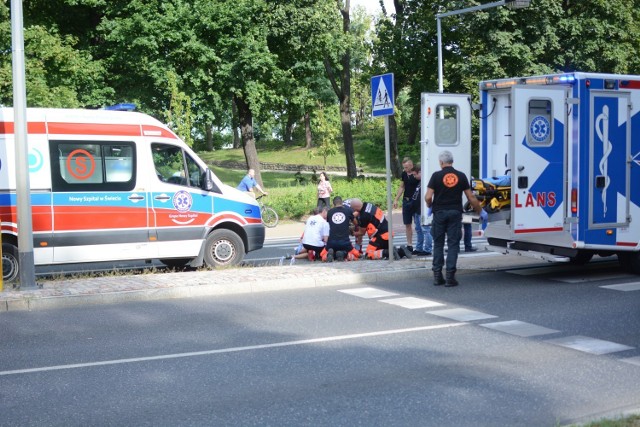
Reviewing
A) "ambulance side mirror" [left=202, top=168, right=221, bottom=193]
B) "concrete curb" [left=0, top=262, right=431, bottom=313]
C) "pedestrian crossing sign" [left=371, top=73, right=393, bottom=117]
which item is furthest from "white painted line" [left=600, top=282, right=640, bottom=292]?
"ambulance side mirror" [left=202, top=168, right=221, bottom=193]

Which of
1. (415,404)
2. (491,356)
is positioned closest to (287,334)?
(491,356)

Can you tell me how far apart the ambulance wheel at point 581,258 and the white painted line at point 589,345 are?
528cm

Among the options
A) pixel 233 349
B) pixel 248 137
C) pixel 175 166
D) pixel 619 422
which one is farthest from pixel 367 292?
pixel 248 137

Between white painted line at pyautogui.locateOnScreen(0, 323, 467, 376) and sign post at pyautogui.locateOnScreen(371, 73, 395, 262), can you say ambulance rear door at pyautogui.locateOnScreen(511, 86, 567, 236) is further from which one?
white painted line at pyautogui.locateOnScreen(0, 323, 467, 376)

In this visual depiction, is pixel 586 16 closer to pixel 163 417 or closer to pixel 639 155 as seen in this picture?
pixel 639 155

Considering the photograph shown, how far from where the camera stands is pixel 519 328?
8969mm

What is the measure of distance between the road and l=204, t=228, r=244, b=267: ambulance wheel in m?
2.61

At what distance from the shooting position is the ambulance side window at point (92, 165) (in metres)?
12.7

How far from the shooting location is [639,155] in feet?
40.7

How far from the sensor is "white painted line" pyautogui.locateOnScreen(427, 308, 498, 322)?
9531mm

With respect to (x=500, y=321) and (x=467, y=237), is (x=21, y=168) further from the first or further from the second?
(x=467, y=237)

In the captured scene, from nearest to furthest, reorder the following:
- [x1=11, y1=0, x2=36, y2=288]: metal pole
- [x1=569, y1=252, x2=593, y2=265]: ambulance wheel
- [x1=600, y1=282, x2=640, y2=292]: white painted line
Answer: [x1=11, y1=0, x2=36, y2=288]: metal pole → [x1=600, y1=282, x2=640, y2=292]: white painted line → [x1=569, y1=252, x2=593, y2=265]: ambulance wheel

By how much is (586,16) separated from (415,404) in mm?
35221

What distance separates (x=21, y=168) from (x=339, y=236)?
590cm
